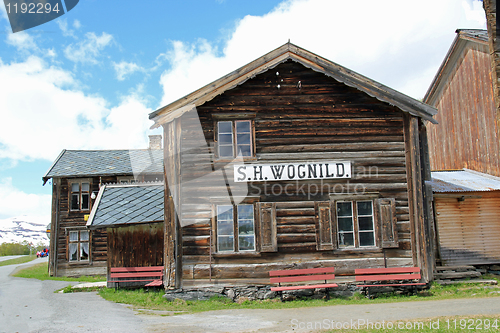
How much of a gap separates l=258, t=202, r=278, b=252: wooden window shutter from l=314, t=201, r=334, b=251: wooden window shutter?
4.17 feet

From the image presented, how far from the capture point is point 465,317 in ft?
26.3

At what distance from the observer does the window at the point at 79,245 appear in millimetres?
22828

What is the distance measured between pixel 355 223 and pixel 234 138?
4.44 metres

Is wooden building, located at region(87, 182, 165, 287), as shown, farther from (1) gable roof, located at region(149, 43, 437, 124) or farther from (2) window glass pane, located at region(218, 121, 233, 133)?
(2) window glass pane, located at region(218, 121, 233, 133)

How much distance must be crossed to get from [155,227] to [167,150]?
12.1 ft

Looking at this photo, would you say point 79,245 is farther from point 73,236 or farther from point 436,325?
point 436,325

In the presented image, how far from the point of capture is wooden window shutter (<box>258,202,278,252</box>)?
1156 centimetres

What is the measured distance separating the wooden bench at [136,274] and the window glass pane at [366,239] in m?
6.73

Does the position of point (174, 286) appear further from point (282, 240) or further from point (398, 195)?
point (398, 195)

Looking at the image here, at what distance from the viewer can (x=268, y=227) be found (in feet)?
38.2

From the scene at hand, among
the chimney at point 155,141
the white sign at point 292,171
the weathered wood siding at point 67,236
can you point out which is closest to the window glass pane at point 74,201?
the weathered wood siding at point 67,236

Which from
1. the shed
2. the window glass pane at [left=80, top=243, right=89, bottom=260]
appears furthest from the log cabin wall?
the window glass pane at [left=80, top=243, right=89, bottom=260]

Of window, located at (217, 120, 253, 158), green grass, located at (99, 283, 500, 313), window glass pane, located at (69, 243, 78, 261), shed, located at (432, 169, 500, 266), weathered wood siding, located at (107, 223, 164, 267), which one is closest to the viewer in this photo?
green grass, located at (99, 283, 500, 313)

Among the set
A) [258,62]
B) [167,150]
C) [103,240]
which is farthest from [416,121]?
[103,240]
